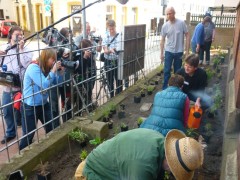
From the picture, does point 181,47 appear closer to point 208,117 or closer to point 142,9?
point 208,117

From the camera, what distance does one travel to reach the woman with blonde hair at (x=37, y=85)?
3.38 m

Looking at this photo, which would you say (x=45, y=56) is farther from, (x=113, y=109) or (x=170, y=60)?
(x=170, y=60)

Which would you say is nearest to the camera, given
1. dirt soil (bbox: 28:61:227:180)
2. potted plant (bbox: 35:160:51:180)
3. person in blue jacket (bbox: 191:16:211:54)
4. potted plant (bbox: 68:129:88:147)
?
potted plant (bbox: 35:160:51:180)

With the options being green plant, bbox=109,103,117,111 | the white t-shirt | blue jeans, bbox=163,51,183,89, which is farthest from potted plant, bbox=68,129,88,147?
the white t-shirt

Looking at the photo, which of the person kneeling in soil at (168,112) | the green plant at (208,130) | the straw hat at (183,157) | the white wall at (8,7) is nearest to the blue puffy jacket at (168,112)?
the person kneeling in soil at (168,112)

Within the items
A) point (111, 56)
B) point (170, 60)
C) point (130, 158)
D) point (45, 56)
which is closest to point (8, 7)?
point (111, 56)

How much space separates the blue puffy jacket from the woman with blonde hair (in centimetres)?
140

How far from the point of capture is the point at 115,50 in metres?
5.58

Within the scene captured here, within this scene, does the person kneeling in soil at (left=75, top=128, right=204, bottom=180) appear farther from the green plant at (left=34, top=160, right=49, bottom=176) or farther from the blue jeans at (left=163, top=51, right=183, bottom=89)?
the blue jeans at (left=163, top=51, right=183, bottom=89)

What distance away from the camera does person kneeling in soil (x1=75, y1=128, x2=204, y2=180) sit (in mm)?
1827

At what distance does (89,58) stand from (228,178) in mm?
3017

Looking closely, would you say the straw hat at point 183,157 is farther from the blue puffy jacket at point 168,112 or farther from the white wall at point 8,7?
the white wall at point 8,7

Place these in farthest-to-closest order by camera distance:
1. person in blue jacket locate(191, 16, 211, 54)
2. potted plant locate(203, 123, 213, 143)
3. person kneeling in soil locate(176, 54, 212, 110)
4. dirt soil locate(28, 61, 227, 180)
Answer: person in blue jacket locate(191, 16, 211, 54) < person kneeling in soil locate(176, 54, 212, 110) < potted plant locate(203, 123, 213, 143) < dirt soil locate(28, 61, 227, 180)

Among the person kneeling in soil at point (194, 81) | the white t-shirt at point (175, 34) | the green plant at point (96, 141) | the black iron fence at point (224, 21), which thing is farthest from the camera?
the black iron fence at point (224, 21)
